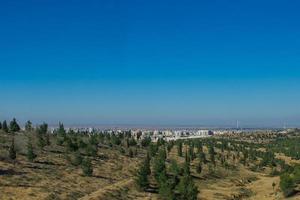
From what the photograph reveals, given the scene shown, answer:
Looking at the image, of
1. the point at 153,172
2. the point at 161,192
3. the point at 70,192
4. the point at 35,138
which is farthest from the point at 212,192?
the point at 35,138

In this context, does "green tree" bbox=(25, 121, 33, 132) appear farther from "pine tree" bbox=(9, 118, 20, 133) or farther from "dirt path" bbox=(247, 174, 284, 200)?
"dirt path" bbox=(247, 174, 284, 200)

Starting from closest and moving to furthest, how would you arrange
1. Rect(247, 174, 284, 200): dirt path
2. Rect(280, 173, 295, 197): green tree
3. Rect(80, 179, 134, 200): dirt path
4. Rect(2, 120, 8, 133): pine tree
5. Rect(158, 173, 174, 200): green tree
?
Rect(158, 173, 174, 200): green tree, Rect(80, 179, 134, 200): dirt path, Rect(280, 173, 295, 197): green tree, Rect(247, 174, 284, 200): dirt path, Rect(2, 120, 8, 133): pine tree

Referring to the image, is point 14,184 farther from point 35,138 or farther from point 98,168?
point 35,138

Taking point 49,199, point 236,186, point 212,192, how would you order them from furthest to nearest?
1. point 236,186
2. point 212,192
3. point 49,199

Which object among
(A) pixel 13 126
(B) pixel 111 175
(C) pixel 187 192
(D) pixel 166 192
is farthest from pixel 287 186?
(A) pixel 13 126

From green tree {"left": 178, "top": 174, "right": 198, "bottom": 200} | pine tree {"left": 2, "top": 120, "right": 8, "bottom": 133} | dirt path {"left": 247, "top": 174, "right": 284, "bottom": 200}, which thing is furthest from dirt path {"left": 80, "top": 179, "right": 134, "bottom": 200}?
pine tree {"left": 2, "top": 120, "right": 8, "bottom": 133}

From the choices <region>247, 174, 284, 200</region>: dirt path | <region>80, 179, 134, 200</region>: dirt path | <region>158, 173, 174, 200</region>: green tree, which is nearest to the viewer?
<region>158, 173, 174, 200</region>: green tree

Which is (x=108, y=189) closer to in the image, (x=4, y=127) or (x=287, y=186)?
(x=287, y=186)

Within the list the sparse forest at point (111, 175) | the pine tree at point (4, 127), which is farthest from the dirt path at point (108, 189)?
the pine tree at point (4, 127)

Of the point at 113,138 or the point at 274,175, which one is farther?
the point at 113,138

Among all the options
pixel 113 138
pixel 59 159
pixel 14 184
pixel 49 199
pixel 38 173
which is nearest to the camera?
pixel 49 199

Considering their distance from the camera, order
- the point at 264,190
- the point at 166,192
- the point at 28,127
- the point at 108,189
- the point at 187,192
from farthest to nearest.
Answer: the point at 28,127, the point at 264,190, the point at 108,189, the point at 187,192, the point at 166,192
